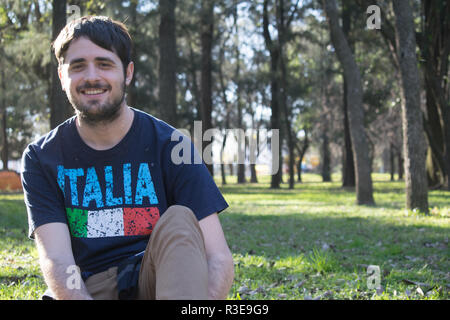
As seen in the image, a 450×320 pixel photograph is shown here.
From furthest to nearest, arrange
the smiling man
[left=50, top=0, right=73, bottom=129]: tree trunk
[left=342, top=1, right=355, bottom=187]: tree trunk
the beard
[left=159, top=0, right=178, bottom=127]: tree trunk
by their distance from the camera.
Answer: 1. [left=342, top=1, right=355, bottom=187]: tree trunk
2. [left=159, top=0, right=178, bottom=127]: tree trunk
3. [left=50, top=0, right=73, bottom=129]: tree trunk
4. the beard
5. the smiling man

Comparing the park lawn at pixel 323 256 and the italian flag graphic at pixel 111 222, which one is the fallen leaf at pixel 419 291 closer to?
the park lawn at pixel 323 256

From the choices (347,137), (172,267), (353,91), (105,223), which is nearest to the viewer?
(172,267)

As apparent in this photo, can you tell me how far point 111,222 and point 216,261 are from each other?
2.01 feet

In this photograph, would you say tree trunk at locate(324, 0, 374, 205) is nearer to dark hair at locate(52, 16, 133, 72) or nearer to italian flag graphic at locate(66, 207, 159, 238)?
dark hair at locate(52, 16, 133, 72)

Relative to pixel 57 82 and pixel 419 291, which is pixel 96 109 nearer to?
pixel 419 291

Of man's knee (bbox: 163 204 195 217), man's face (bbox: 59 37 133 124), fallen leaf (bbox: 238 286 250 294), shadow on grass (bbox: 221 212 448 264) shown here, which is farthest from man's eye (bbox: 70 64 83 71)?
shadow on grass (bbox: 221 212 448 264)

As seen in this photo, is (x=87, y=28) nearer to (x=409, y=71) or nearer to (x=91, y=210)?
(x=91, y=210)

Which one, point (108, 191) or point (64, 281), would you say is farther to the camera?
point (108, 191)

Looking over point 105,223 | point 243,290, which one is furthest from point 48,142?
point 243,290

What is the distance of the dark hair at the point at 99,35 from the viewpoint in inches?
Result: 110

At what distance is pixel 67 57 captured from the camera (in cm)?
282

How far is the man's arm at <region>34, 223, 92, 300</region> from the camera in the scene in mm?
2363

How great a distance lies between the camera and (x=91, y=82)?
9.02 feet

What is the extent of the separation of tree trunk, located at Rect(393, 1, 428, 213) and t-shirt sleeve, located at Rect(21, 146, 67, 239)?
8.74 m
